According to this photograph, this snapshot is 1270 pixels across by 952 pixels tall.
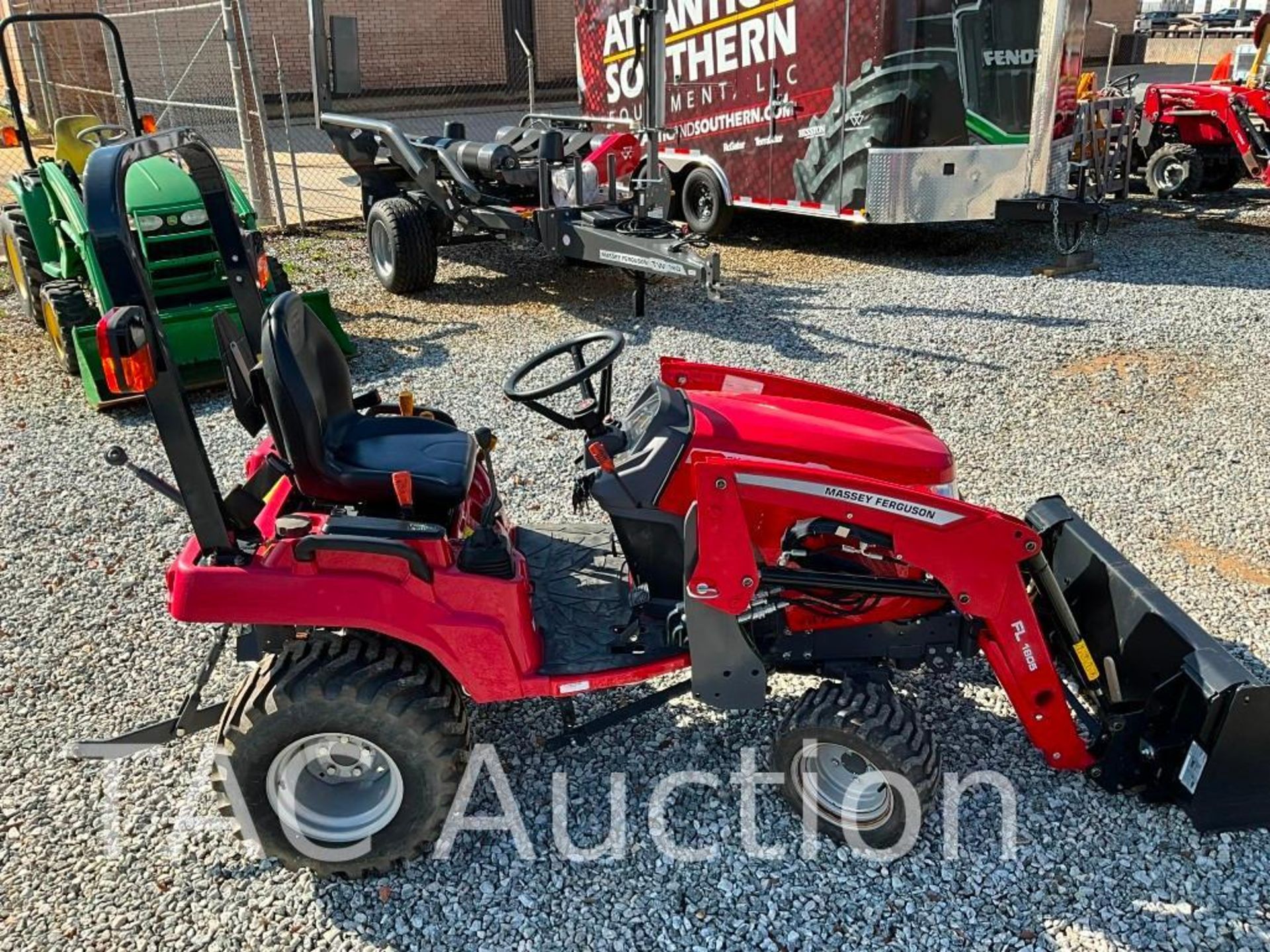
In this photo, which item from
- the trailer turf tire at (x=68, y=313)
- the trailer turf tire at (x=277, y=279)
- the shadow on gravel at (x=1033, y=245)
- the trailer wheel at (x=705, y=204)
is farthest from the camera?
the trailer wheel at (x=705, y=204)

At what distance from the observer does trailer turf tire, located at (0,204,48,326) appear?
22.3ft

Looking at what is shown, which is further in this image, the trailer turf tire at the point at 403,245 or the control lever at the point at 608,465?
the trailer turf tire at the point at 403,245

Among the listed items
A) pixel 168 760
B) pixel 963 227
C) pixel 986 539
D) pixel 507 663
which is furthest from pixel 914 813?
pixel 963 227

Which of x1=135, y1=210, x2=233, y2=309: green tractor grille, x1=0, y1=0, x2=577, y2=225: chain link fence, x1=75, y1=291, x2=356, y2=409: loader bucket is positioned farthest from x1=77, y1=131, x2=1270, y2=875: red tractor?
x1=0, y1=0, x2=577, y2=225: chain link fence

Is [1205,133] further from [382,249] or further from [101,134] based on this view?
[101,134]

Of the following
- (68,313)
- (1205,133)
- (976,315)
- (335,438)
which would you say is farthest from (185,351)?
(1205,133)

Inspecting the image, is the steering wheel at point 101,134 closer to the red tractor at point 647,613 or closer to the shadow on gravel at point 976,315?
the red tractor at point 647,613

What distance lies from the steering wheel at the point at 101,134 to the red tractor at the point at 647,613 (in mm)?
4168

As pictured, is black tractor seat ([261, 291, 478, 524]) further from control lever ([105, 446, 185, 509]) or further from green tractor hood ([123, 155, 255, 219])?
green tractor hood ([123, 155, 255, 219])

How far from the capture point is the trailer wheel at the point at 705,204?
9.72m

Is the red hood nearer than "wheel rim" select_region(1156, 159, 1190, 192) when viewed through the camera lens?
Yes

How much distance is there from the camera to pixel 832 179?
27.8 ft

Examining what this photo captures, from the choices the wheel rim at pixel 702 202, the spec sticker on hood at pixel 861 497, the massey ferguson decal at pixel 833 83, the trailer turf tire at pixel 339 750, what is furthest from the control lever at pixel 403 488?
the wheel rim at pixel 702 202

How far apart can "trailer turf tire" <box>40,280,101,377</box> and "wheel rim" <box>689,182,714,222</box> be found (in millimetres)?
5735
